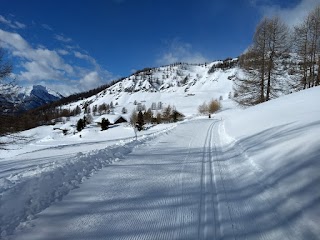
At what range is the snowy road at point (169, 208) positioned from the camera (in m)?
3.71

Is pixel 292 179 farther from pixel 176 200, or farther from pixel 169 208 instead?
pixel 169 208

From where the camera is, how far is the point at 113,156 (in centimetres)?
908

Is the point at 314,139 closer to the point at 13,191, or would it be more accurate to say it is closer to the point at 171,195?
the point at 171,195

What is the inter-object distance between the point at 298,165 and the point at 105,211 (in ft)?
13.9

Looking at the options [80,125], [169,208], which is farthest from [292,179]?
[80,125]

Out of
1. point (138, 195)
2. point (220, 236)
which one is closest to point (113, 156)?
point (138, 195)

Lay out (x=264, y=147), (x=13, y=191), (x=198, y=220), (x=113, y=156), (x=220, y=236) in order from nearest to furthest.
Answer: (x=220, y=236)
(x=198, y=220)
(x=13, y=191)
(x=264, y=147)
(x=113, y=156)

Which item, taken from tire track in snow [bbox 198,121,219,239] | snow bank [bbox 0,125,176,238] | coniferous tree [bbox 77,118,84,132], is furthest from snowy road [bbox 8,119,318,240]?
coniferous tree [bbox 77,118,84,132]

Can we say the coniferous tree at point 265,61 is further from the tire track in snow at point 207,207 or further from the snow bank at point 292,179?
the tire track in snow at point 207,207

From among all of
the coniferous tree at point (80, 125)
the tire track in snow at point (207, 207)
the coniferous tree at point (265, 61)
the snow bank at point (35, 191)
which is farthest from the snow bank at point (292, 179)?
the coniferous tree at point (80, 125)

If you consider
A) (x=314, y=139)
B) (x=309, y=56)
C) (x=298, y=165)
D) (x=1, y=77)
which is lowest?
(x=298, y=165)

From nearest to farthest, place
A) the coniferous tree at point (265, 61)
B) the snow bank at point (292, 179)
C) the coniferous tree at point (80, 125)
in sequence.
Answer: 1. the snow bank at point (292, 179)
2. the coniferous tree at point (265, 61)
3. the coniferous tree at point (80, 125)

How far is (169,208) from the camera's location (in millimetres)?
4535

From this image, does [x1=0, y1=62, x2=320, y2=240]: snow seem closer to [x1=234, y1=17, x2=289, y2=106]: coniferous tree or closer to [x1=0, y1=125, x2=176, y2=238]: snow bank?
[x1=0, y1=125, x2=176, y2=238]: snow bank
